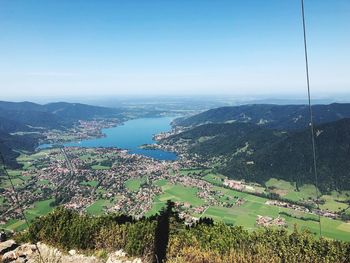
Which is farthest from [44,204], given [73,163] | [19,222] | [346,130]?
[346,130]

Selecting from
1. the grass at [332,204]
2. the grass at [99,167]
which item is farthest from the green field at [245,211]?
the grass at [99,167]

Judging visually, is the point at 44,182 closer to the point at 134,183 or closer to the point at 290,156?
the point at 134,183

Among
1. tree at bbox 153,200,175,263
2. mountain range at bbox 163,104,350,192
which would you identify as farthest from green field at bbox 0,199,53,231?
mountain range at bbox 163,104,350,192

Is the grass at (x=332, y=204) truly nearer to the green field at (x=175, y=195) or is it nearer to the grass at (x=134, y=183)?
the green field at (x=175, y=195)

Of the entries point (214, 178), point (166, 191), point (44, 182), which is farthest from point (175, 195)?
point (44, 182)

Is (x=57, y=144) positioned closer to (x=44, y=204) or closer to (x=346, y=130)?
(x=44, y=204)

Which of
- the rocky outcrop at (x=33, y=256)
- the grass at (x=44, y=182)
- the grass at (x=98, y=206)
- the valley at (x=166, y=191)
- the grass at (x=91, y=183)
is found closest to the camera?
the rocky outcrop at (x=33, y=256)
